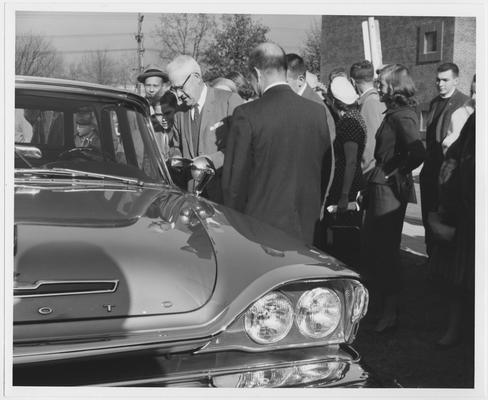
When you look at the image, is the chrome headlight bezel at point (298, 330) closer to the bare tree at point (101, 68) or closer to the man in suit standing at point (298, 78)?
the man in suit standing at point (298, 78)

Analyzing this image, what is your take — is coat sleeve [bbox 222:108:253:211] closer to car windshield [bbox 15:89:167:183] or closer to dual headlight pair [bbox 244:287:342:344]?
car windshield [bbox 15:89:167:183]

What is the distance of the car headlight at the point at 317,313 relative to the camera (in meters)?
2.09

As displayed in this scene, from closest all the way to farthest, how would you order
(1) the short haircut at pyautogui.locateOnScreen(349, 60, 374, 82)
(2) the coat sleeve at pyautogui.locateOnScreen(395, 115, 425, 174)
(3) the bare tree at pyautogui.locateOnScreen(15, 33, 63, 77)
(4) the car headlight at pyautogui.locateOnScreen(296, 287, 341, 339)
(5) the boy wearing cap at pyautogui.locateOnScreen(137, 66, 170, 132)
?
(4) the car headlight at pyautogui.locateOnScreen(296, 287, 341, 339), (3) the bare tree at pyautogui.locateOnScreen(15, 33, 63, 77), (2) the coat sleeve at pyautogui.locateOnScreen(395, 115, 425, 174), (1) the short haircut at pyautogui.locateOnScreen(349, 60, 374, 82), (5) the boy wearing cap at pyautogui.locateOnScreen(137, 66, 170, 132)

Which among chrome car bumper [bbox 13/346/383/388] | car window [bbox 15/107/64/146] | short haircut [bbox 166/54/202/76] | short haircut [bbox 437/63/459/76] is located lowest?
chrome car bumper [bbox 13/346/383/388]

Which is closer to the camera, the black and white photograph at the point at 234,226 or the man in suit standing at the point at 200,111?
the black and white photograph at the point at 234,226

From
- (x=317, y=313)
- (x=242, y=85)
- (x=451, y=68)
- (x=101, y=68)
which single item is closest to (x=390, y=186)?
(x=451, y=68)

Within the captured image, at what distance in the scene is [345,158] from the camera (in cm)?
439

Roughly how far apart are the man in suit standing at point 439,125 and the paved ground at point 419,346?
0.45 meters

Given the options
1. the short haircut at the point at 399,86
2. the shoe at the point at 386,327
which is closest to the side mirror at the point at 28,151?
the short haircut at the point at 399,86

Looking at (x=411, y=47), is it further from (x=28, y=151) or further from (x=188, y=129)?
(x=28, y=151)

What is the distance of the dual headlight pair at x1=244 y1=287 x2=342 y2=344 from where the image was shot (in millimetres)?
2029

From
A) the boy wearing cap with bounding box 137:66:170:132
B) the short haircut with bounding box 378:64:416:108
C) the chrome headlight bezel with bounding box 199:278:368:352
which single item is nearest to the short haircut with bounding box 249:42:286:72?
the short haircut with bounding box 378:64:416:108

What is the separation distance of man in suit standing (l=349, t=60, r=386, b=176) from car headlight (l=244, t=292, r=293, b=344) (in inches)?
110
